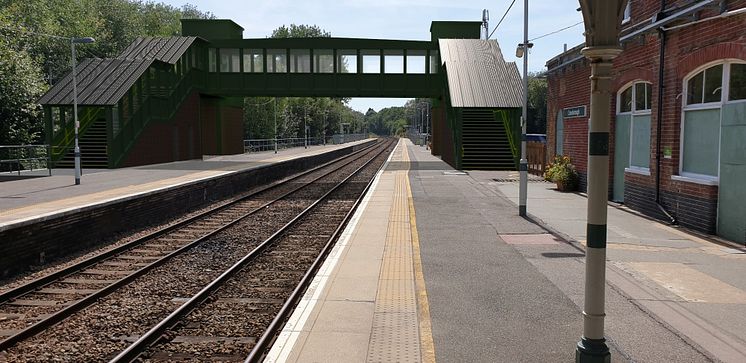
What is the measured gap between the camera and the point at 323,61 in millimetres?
38688

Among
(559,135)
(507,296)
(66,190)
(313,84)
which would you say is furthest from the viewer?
(313,84)

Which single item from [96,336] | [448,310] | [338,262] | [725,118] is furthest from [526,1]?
[96,336]

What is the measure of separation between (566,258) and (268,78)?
3197 cm

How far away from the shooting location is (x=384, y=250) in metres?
9.55

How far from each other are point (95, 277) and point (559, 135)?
17393 mm

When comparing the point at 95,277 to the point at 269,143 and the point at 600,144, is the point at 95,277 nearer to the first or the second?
the point at 600,144

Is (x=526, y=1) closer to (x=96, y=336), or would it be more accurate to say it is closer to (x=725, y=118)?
(x=725, y=118)

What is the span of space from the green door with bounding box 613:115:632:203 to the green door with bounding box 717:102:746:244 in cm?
478

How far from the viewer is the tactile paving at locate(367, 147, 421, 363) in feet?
16.5

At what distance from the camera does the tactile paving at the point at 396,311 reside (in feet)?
16.5

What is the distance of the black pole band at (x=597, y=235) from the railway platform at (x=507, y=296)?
1214mm

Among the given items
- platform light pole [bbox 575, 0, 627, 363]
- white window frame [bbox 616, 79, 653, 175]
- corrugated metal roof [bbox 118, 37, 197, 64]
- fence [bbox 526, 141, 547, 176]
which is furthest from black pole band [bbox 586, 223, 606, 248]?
corrugated metal roof [bbox 118, 37, 197, 64]

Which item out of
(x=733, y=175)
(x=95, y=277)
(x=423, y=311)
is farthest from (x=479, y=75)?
(x=423, y=311)

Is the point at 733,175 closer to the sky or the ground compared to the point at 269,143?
closer to the ground
